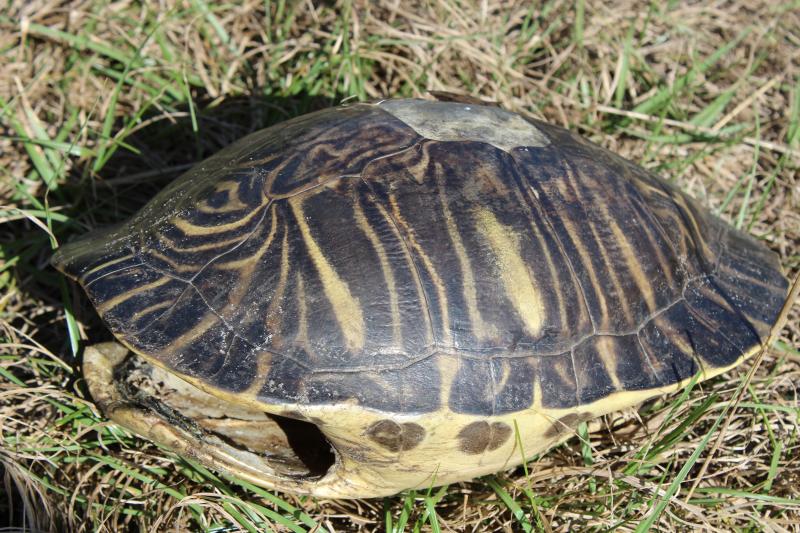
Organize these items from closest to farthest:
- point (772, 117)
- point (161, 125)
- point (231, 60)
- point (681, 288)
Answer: point (681, 288) → point (161, 125) → point (231, 60) → point (772, 117)

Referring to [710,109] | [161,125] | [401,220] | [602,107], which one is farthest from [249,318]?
[710,109]

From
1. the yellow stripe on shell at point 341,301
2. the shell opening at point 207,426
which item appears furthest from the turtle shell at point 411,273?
the shell opening at point 207,426

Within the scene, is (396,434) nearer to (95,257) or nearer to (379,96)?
(95,257)

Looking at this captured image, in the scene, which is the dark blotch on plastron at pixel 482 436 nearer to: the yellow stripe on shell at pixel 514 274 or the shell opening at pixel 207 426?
the yellow stripe on shell at pixel 514 274

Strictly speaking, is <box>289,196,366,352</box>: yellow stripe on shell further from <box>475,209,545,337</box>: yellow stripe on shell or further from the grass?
the grass

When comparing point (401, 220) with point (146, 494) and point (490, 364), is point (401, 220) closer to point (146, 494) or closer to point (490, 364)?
point (490, 364)

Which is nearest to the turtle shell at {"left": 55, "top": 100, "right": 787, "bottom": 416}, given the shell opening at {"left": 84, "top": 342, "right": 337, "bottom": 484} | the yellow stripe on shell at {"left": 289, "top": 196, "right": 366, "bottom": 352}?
the yellow stripe on shell at {"left": 289, "top": 196, "right": 366, "bottom": 352}
